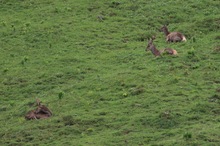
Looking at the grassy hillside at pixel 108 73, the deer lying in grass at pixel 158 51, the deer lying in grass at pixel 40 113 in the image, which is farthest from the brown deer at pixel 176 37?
the deer lying in grass at pixel 40 113

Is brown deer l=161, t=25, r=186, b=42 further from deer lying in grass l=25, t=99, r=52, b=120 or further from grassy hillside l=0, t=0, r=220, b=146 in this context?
deer lying in grass l=25, t=99, r=52, b=120

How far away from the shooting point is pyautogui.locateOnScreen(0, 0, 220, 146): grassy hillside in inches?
774

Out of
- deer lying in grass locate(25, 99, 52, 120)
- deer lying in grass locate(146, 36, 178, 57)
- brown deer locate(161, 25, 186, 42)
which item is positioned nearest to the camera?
deer lying in grass locate(25, 99, 52, 120)

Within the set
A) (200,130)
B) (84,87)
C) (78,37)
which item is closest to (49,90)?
(84,87)

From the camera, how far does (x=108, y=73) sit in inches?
963

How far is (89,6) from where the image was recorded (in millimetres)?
31500

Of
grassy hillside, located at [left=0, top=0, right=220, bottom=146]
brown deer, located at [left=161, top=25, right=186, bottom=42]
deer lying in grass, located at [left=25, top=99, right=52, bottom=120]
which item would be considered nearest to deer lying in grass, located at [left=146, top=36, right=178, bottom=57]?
grassy hillside, located at [left=0, top=0, right=220, bottom=146]

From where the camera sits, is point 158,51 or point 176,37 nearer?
point 158,51

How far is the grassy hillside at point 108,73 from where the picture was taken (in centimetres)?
1966

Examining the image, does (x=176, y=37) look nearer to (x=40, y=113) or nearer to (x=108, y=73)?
(x=108, y=73)

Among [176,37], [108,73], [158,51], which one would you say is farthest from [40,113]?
[176,37]

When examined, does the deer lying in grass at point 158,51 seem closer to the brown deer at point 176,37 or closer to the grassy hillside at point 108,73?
the grassy hillside at point 108,73

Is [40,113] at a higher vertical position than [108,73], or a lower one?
lower

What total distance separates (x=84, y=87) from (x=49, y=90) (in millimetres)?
1351
